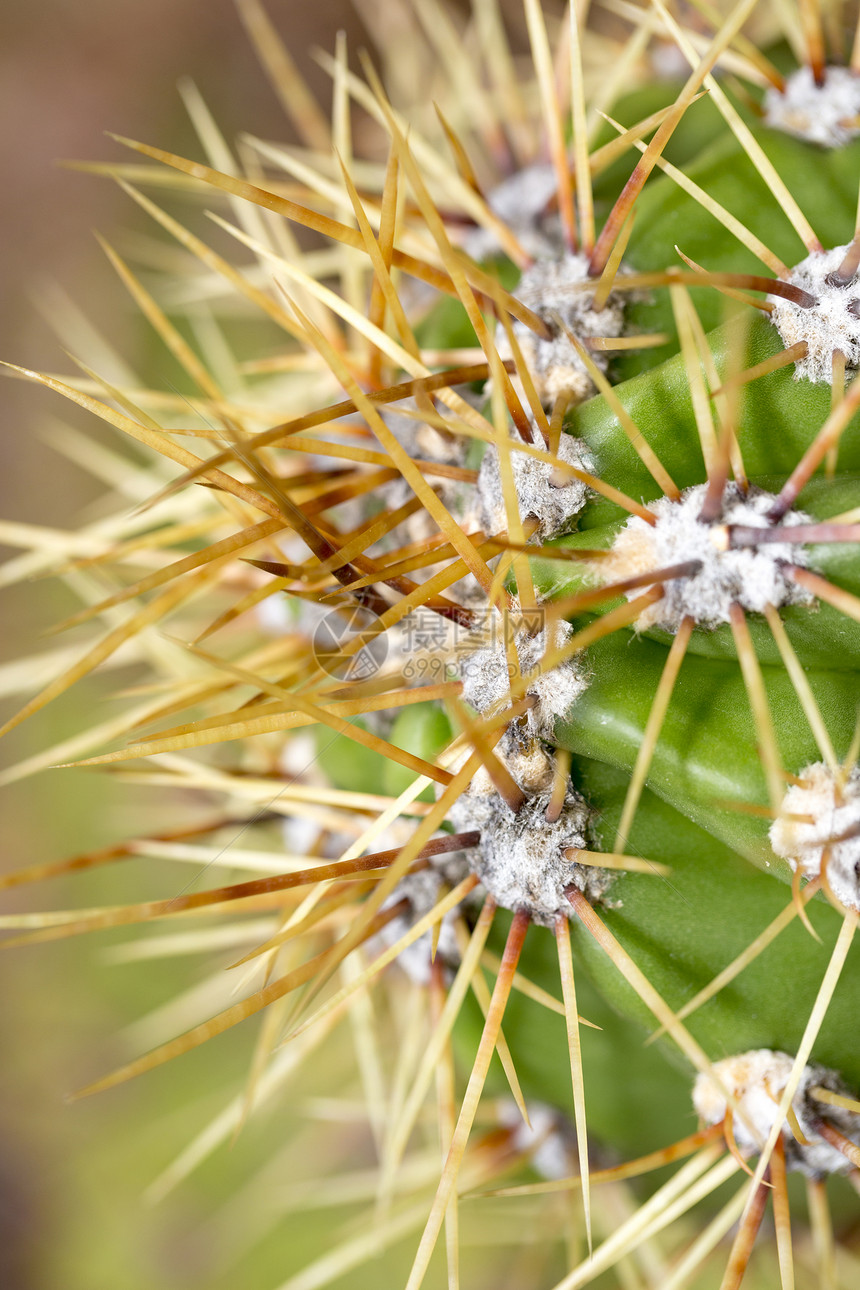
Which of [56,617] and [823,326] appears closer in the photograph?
[823,326]

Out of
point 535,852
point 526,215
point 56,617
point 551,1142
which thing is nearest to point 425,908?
point 535,852

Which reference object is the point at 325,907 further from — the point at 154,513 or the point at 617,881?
the point at 154,513

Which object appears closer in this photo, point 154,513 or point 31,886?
point 154,513

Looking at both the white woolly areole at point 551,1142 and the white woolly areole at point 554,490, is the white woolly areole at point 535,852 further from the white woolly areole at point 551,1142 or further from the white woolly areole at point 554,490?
the white woolly areole at point 551,1142

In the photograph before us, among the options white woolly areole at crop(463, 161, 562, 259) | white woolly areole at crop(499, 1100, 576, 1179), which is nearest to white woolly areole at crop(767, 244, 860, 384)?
white woolly areole at crop(463, 161, 562, 259)

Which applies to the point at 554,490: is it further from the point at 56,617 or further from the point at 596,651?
the point at 56,617

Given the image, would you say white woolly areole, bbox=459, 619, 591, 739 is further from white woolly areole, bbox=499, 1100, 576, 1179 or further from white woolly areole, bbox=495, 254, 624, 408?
white woolly areole, bbox=499, 1100, 576, 1179

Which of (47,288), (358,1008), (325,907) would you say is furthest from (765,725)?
(47,288)
